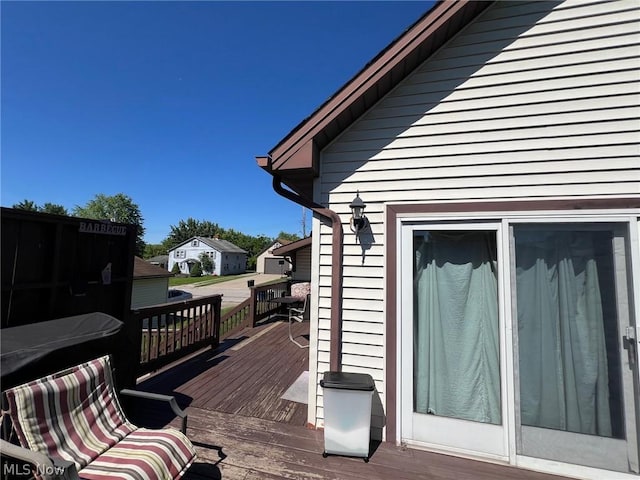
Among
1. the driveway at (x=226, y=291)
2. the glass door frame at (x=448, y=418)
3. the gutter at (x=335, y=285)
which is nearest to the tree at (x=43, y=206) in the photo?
the driveway at (x=226, y=291)

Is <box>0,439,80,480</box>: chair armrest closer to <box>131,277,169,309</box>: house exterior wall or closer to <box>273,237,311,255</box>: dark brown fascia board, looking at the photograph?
<box>273,237,311,255</box>: dark brown fascia board

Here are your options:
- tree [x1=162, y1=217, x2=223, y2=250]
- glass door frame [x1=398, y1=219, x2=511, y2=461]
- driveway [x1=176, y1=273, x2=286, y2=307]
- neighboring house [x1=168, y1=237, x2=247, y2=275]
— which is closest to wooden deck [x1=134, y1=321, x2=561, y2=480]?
glass door frame [x1=398, y1=219, x2=511, y2=461]

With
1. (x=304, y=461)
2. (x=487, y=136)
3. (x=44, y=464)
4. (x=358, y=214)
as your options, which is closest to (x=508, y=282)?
(x=487, y=136)

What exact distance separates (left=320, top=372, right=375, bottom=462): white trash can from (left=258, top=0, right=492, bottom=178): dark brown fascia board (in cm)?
209

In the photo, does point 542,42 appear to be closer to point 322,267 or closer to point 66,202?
point 322,267

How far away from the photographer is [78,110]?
9984 mm

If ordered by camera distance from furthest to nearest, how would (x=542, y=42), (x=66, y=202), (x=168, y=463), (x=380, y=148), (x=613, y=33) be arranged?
1. (x=66, y=202)
2. (x=380, y=148)
3. (x=542, y=42)
4. (x=613, y=33)
5. (x=168, y=463)

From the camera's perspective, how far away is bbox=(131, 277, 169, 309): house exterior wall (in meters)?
15.5

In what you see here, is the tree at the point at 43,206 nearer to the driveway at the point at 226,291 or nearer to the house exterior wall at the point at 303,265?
the driveway at the point at 226,291

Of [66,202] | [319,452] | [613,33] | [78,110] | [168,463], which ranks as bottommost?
[319,452]

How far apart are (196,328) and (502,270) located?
186 inches

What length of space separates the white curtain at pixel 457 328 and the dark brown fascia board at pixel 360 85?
150cm

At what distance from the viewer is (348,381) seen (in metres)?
2.42

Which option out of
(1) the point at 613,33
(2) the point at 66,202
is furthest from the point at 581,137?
(2) the point at 66,202
